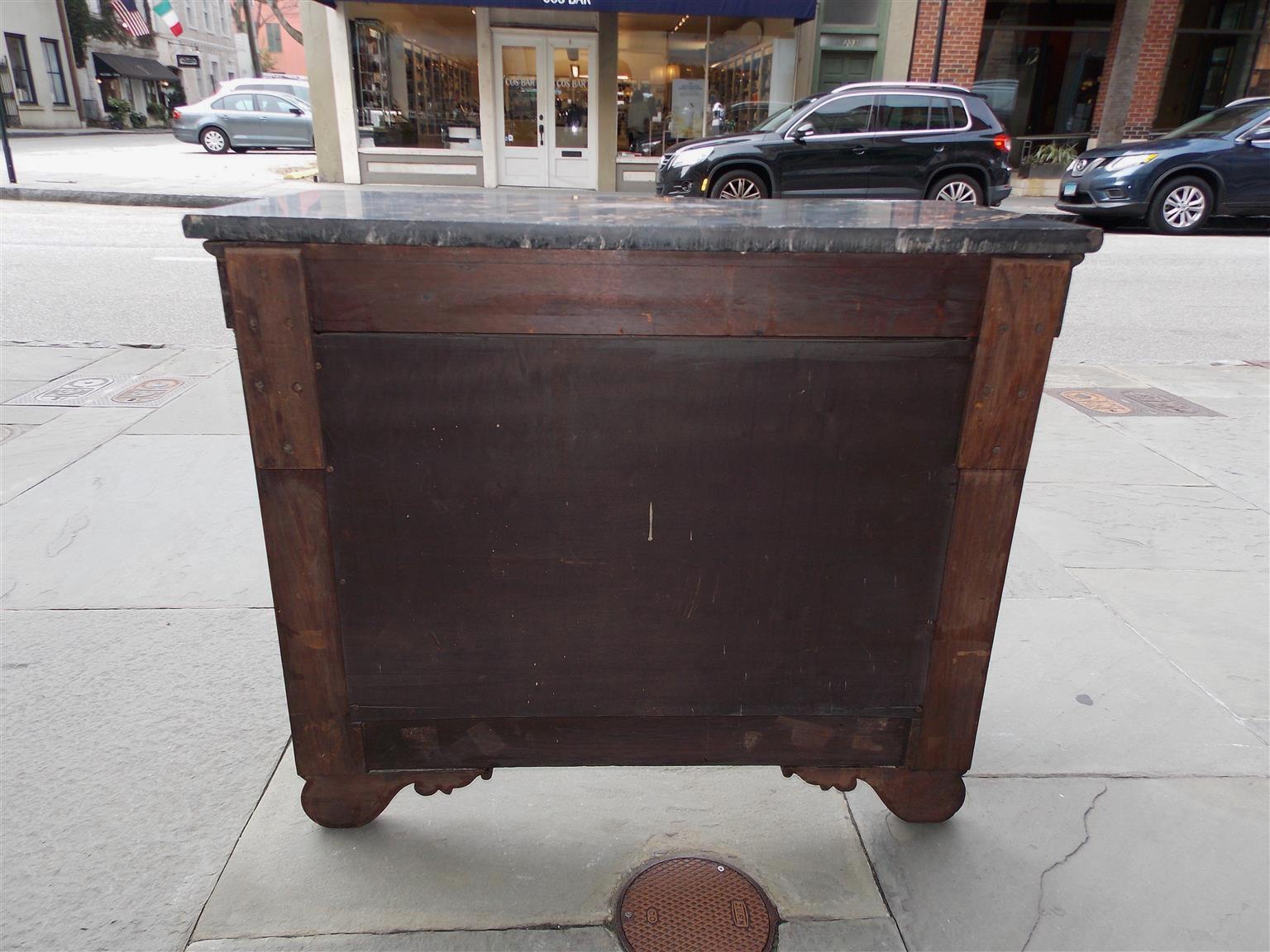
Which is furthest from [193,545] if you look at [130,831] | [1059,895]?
[1059,895]

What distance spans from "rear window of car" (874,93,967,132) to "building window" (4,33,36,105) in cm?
3641

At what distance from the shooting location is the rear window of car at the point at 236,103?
25.7 m

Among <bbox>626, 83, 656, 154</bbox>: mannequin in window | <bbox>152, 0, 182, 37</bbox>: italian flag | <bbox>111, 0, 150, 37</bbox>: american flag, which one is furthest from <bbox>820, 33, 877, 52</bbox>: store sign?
A: <bbox>111, 0, 150, 37</bbox>: american flag

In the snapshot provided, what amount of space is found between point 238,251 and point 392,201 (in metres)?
0.46

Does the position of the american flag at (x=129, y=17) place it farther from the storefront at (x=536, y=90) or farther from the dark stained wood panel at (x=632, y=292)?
the dark stained wood panel at (x=632, y=292)

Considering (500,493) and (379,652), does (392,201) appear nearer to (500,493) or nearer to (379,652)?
(500,493)

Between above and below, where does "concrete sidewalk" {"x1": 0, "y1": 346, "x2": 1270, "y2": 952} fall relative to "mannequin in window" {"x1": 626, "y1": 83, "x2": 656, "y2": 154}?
below

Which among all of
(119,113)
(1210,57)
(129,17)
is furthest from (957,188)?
(129,17)

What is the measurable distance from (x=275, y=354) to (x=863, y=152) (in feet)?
41.0

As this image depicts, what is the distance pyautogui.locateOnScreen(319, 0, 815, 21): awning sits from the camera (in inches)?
616

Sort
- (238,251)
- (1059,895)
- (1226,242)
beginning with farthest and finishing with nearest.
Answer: (1226,242) < (1059,895) < (238,251)

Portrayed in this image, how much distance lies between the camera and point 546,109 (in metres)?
17.5

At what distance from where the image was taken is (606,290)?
5.61ft

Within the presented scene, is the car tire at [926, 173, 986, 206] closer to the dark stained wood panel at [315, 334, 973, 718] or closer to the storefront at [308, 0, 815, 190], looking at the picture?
the storefront at [308, 0, 815, 190]
